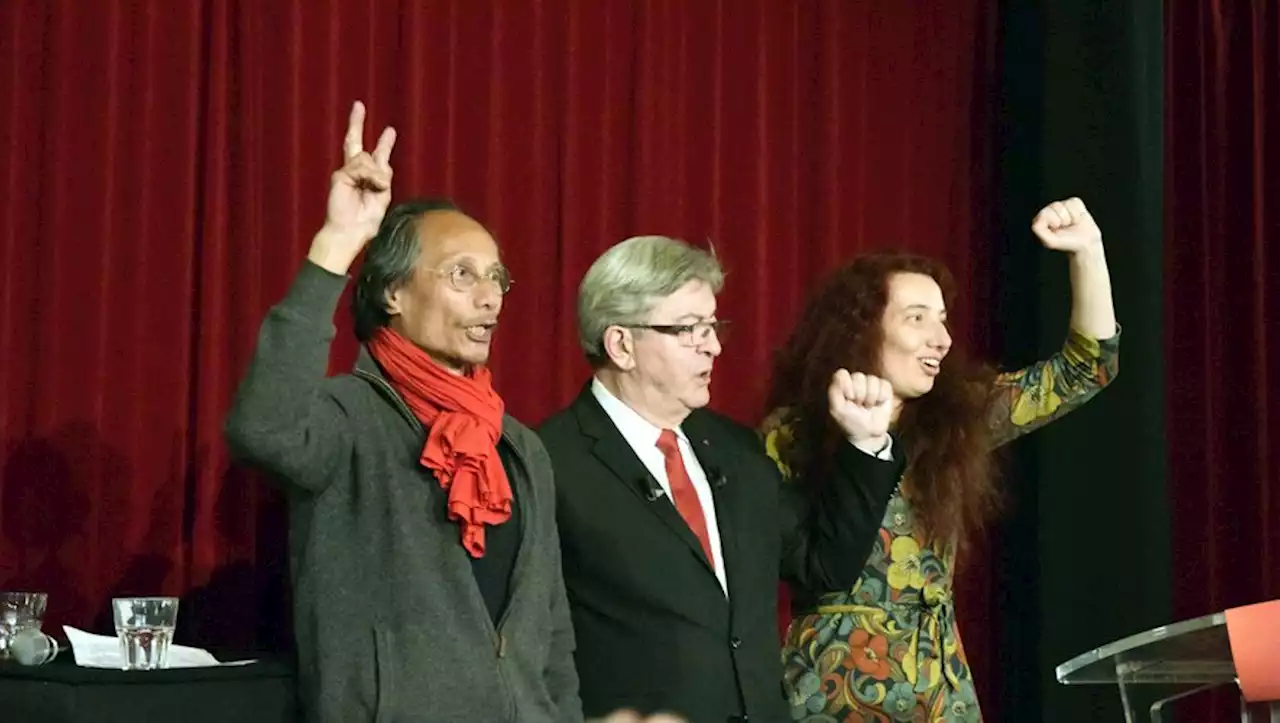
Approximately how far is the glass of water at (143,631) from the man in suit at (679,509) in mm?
637

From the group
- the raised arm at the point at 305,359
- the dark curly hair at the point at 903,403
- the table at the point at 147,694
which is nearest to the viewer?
the raised arm at the point at 305,359

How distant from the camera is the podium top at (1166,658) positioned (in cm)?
223

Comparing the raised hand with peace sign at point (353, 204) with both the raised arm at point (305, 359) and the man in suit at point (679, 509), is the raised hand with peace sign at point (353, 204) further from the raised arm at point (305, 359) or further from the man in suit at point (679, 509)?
the man in suit at point (679, 509)

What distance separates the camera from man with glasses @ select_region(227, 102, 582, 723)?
2240 mm

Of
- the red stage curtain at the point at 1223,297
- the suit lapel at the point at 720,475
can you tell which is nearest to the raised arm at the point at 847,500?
the suit lapel at the point at 720,475

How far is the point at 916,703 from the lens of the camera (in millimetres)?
2857

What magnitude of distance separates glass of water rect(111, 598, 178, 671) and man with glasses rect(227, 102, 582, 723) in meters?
0.32

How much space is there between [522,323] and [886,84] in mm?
1229

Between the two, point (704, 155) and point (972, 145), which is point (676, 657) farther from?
point (972, 145)

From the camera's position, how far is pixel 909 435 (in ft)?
10.3

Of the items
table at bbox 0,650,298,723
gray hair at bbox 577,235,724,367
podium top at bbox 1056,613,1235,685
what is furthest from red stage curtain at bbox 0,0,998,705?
podium top at bbox 1056,613,1235,685

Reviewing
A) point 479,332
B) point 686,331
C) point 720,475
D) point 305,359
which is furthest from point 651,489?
point 305,359

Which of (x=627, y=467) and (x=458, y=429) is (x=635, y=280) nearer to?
(x=627, y=467)

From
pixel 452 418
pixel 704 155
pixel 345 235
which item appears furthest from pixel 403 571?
pixel 704 155
